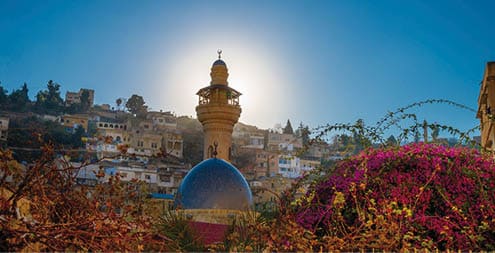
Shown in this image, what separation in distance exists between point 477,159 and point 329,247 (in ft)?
8.46

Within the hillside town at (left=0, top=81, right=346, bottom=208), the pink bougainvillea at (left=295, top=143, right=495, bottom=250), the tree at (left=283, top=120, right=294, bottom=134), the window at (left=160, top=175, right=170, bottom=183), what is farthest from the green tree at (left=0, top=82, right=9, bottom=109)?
the pink bougainvillea at (left=295, top=143, right=495, bottom=250)

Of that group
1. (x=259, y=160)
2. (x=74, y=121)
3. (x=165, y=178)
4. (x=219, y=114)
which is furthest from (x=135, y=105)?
(x=219, y=114)

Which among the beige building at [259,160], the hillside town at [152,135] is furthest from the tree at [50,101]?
the beige building at [259,160]

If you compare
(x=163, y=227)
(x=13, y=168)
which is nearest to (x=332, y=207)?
(x=163, y=227)

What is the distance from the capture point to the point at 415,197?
5516mm

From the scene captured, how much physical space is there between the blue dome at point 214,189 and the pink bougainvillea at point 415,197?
539cm

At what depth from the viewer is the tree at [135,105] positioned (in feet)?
336

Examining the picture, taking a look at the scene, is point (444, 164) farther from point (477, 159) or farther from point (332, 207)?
point (332, 207)

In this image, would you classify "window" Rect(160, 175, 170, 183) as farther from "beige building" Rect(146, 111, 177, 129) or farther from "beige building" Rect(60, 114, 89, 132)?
"beige building" Rect(146, 111, 177, 129)

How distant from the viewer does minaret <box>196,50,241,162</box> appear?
26969 mm

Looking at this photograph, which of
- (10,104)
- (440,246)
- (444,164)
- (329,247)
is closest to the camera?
(329,247)

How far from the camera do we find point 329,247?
448cm

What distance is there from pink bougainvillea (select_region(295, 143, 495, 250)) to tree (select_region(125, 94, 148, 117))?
98163 millimetres

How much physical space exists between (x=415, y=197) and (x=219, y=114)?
71.5ft
